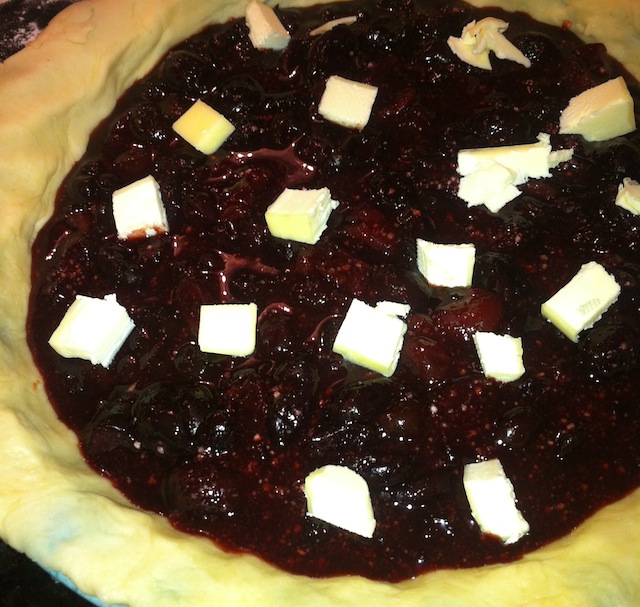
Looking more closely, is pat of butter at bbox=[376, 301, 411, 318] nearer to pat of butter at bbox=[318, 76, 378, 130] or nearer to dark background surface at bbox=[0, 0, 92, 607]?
pat of butter at bbox=[318, 76, 378, 130]

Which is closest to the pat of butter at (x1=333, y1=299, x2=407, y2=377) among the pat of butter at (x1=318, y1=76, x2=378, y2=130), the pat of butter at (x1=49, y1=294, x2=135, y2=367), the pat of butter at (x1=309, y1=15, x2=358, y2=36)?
the pat of butter at (x1=49, y1=294, x2=135, y2=367)

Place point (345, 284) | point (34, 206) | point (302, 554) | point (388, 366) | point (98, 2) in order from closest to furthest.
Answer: point (302, 554), point (388, 366), point (345, 284), point (34, 206), point (98, 2)

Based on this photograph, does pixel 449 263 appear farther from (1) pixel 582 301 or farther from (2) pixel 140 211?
(2) pixel 140 211

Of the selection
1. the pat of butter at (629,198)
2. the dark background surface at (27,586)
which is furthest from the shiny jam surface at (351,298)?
the dark background surface at (27,586)

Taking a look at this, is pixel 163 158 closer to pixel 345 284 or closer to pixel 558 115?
pixel 345 284

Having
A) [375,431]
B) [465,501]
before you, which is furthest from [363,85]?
[465,501]
